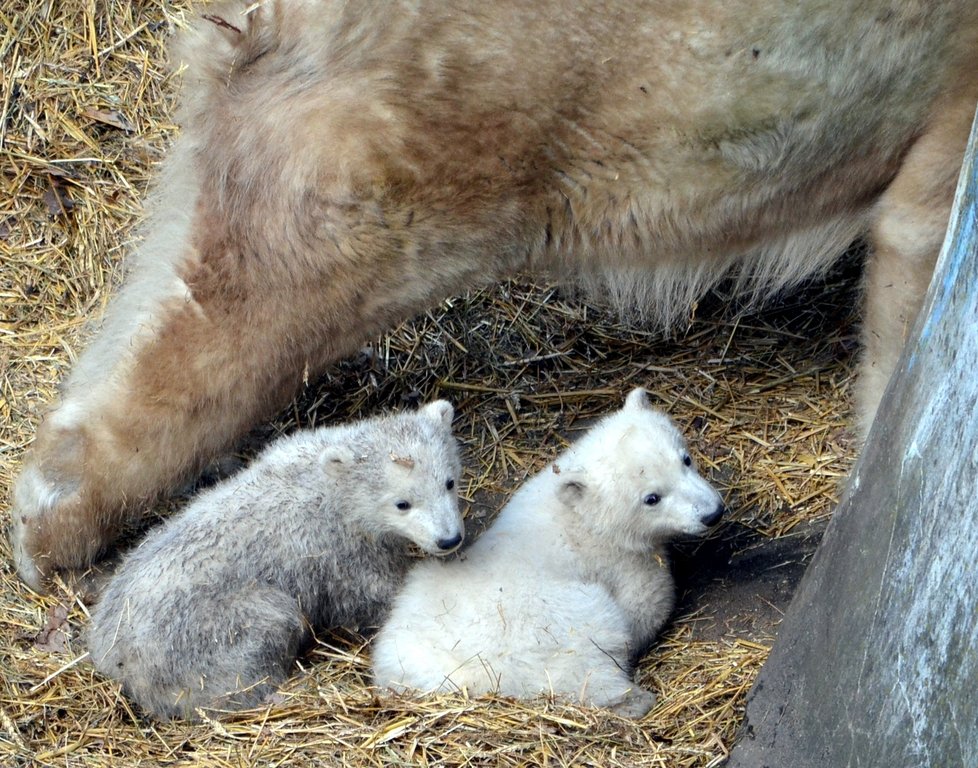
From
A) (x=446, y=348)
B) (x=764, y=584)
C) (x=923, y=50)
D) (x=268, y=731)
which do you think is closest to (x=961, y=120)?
(x=923, y=50)

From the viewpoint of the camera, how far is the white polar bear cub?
367cm

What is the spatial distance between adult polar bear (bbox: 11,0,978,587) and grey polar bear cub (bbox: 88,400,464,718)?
1.31ft

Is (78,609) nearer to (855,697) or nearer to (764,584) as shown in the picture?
(764,584)

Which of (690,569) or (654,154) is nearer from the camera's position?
(654,154)

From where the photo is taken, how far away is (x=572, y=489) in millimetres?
4098

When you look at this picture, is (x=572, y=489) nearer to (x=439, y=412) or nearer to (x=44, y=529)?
(x=439, y=412)

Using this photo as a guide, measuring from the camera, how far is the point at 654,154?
4055mm

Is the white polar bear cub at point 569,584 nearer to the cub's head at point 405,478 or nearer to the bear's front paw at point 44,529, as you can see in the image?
the cub's head at point 405,478

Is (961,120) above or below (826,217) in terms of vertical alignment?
above

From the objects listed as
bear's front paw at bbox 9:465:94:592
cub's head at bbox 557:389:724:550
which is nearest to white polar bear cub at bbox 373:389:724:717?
cub's head at bbox 557:389:724:550

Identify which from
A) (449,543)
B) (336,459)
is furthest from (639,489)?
(336,459)

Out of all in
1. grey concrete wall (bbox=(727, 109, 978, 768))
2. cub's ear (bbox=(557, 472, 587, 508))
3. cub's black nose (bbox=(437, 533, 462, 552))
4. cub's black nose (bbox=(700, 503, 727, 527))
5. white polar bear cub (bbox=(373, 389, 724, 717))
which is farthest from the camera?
cub's ear (bbox=(557, 472, 587, 508))

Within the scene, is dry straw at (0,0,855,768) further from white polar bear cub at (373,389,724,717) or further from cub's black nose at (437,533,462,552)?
cub's black nose at (437,533,462,552)

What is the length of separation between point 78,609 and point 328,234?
5.88ft
